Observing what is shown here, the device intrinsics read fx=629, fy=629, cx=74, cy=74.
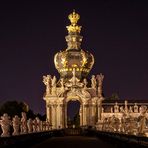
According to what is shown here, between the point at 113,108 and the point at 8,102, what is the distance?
19800mm

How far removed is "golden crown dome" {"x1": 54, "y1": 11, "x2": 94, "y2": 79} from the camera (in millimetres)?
86062

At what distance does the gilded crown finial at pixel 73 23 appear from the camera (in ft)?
295

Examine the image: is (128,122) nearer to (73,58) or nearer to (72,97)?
(72,97)

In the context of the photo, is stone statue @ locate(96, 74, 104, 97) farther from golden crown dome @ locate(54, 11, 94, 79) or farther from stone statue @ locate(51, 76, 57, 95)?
stone statue @ locate(51, 76, 57, 95)

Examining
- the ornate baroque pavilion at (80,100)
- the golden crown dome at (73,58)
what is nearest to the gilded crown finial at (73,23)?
the golden crown dome at (73,58)

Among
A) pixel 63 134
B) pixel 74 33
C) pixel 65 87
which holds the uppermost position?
pixel 74 33

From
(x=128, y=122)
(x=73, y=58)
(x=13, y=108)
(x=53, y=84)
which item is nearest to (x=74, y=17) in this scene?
(x=73, y=58)

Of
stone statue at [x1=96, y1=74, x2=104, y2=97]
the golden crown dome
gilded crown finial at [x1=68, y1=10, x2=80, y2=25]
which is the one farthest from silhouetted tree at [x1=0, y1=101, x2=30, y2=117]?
gilded crown finial at [x1=68, y1=10, x2=80, y2=25]

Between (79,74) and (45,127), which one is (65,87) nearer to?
(79,74)

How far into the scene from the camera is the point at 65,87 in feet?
268

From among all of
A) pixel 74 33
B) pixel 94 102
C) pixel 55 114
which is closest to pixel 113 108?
pixel 94 102

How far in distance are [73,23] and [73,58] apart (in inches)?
274

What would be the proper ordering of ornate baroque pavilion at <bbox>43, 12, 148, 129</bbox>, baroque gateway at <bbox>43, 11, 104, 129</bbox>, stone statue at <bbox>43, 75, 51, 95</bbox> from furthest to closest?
stone statue at <bbox>43, 75, 51, 95</bbox> < baroque gateway at <bbox>43, 11, 104, 129</bbox> < ornate baroque pavilion at <bbox>43, 12, 148, 129</bbox>

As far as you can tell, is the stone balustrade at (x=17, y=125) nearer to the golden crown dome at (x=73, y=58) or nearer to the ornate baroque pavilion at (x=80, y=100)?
the ornate baroque pavilion at (x=80, y=100)
